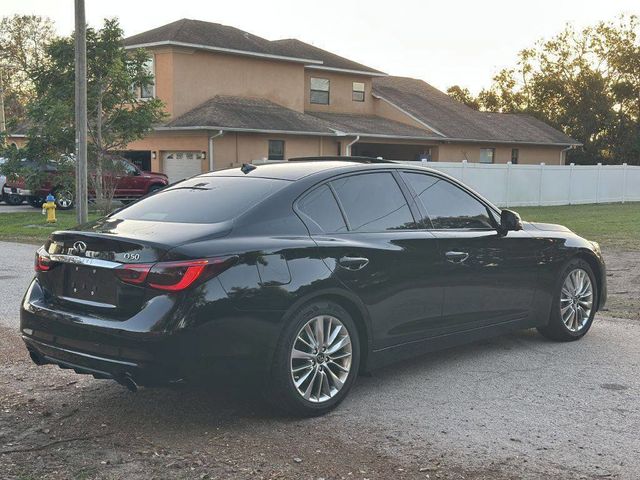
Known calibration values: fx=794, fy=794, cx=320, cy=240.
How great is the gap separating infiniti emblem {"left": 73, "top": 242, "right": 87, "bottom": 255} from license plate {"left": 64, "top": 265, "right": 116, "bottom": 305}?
85 millimetres

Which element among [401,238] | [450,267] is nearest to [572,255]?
[450,267]

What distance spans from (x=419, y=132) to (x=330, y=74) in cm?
487

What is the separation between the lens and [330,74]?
119 feet

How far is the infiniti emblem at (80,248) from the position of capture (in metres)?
4.79

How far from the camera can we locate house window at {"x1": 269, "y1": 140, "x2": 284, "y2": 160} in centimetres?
3038

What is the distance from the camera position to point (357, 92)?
37.8m

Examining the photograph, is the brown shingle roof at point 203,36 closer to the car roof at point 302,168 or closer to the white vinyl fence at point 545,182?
the white vinyl fence at point 545,182

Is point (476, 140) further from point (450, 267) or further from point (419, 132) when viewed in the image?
point (450, 267)

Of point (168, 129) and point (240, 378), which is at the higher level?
point (168, 129)

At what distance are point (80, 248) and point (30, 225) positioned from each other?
654 inches

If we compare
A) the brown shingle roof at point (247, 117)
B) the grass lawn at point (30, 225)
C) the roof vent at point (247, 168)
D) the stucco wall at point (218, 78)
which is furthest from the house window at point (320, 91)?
the roof vent at point (247, 168)

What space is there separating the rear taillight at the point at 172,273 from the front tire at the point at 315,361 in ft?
2.11

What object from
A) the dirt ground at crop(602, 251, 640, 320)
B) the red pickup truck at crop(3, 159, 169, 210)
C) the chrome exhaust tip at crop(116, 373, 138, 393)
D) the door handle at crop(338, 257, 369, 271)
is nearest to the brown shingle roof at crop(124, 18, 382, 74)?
the red pickup truck at crop(3, 159, 169, 210)

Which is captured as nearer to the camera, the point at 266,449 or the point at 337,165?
the point at 266,449
